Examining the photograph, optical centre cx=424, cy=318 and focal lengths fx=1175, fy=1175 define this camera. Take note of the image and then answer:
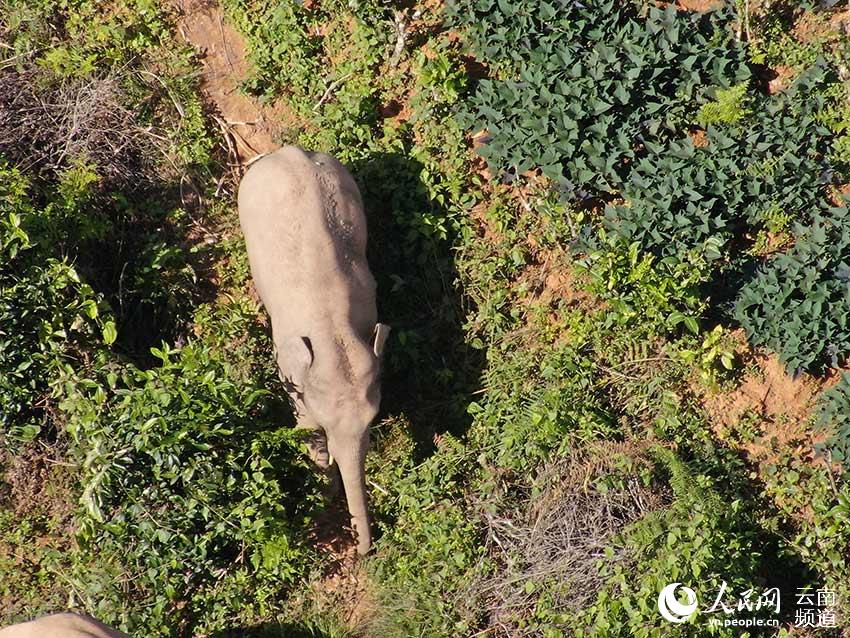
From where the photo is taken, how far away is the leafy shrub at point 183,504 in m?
8.90

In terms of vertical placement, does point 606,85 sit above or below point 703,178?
above

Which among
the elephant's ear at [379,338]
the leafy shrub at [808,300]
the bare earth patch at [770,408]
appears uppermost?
the elephant's ear at [379,338]

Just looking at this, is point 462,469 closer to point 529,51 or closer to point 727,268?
point 727,268

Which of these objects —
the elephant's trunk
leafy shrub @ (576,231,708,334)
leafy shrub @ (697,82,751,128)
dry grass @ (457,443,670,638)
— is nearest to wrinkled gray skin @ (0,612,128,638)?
the elephant's trunk

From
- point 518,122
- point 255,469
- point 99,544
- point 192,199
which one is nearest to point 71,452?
point 99,544

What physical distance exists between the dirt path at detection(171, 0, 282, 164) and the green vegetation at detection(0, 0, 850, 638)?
0.31ft

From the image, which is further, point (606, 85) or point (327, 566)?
point (606, 85)

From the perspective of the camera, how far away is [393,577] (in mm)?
9297

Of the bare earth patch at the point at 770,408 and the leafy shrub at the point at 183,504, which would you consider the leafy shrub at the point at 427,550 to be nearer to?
the leafy shrub at the point at 183,504

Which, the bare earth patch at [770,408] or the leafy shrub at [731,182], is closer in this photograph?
the bare earth patch at [770,408]

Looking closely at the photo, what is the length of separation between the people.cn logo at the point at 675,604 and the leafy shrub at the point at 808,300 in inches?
97.1

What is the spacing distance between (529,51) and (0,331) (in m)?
5.28

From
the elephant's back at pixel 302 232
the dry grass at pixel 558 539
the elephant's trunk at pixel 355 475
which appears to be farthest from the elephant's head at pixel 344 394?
the dry grass at pixel 558 539

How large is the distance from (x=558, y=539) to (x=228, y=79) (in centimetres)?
582
